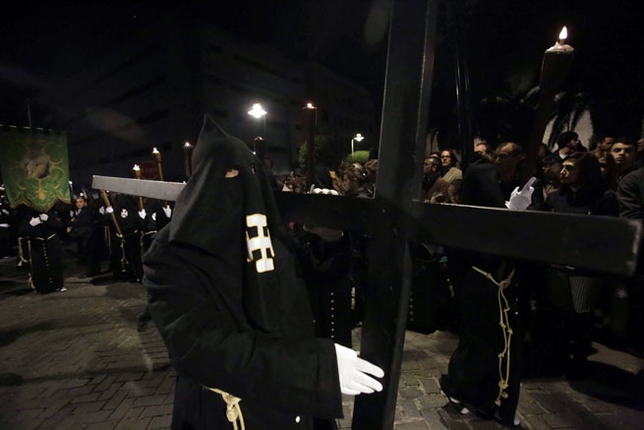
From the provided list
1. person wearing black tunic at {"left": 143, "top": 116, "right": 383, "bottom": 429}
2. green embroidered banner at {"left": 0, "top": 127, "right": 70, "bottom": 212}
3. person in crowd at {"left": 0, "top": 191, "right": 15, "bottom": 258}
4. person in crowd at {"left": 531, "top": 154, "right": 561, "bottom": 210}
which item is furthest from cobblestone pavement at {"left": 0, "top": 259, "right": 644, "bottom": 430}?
person in crowd at {"left": 0, "top": 191, "right": 15, "bottom": 258}

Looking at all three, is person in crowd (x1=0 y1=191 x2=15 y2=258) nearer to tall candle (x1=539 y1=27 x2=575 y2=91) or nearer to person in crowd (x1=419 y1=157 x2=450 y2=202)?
person in crowd (x1=419 y1=157 x2=450 y2=202)

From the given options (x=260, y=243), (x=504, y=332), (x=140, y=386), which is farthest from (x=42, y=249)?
(x=504, y=332)

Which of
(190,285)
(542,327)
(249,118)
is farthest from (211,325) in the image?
(249,118)

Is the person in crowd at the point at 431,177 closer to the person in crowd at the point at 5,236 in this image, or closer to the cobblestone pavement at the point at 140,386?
the cobblestone pavement at the point at 140,386

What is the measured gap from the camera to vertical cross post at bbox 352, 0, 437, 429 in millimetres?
977

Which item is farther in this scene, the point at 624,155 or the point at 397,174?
the point at 624,155

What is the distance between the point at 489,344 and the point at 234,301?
2.84m

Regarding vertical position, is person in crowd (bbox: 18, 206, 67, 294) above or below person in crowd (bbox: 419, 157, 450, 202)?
below

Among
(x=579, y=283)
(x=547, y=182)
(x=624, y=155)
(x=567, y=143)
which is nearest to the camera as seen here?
(x=579, y=283)

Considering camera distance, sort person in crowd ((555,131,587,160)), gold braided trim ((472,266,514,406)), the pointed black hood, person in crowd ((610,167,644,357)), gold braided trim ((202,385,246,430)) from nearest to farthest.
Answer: the pointed black hood < gold braided trim ((202,385,246,430)) < gold braided trim ((472,266,514,406)) < person in crowd ((610,167,644,357)) < person in crowd ((555,131,587,160))

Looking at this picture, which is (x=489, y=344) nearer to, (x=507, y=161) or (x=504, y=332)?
(x=504, y=332)

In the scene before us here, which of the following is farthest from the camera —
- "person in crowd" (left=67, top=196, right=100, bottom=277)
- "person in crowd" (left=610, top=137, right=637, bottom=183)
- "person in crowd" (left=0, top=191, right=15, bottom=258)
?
"person in crowd" (left=0, top=191, right=15, bottom=258)

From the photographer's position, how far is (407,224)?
1.03 meters

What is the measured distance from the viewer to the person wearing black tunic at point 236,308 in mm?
1168
